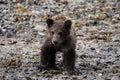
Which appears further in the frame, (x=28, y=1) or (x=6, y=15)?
(x=28, y=1)

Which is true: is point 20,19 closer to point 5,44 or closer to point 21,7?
point 21,7

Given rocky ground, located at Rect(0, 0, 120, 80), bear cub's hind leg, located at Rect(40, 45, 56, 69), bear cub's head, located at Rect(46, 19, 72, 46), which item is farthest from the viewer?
rocky ground, located at Rect(0, 0, 120, 80)

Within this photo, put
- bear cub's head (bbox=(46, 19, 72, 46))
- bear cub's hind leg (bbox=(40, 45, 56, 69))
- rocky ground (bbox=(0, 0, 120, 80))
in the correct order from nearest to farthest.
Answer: bear cub's head (bbox=(46, 19, 72, 46)) < bear cub's hind leg (bbox=(40, 45, 56, 69)) < rocky ground (bbox=(0, 0, 120, 80))

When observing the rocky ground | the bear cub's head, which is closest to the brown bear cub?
the bear cub's head

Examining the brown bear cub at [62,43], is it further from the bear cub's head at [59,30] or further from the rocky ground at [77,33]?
the rocky ground at [77,33]

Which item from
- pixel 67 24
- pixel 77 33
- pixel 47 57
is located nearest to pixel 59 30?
pixel 67 24

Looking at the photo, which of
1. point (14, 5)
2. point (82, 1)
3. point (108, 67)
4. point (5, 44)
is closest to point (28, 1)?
point (14, 5)

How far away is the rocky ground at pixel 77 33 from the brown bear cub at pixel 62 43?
0.28m

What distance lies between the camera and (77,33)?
13.4 metres

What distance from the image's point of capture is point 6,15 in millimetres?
15008

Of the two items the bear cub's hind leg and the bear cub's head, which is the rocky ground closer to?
the bear cub's hind leg

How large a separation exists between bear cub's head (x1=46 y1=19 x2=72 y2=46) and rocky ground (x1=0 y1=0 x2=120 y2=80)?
679 mm

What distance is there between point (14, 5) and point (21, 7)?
0.36 metres

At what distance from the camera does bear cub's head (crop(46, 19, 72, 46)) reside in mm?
9156
